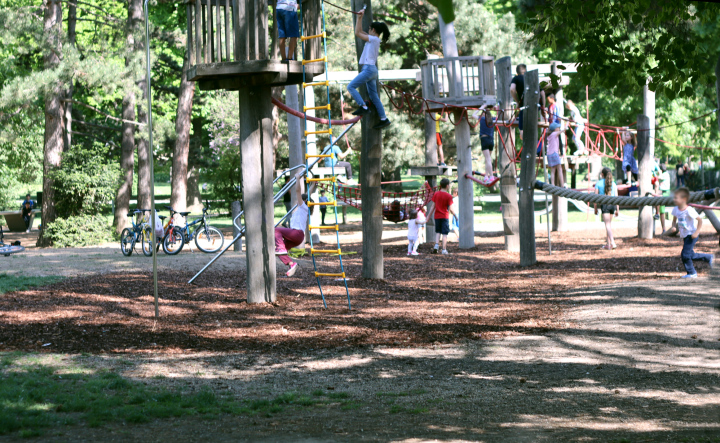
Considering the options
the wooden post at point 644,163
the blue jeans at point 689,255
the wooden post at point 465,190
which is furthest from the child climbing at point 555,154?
the blue jeans at point 689,255

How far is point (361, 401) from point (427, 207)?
618 inches

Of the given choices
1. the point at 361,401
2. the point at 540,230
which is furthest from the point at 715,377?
the point at 540,230

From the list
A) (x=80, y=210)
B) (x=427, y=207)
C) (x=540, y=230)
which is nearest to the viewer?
(x=427, y=207)

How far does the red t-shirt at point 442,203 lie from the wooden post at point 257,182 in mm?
7866

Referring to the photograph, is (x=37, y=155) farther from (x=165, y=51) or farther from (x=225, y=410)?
(x=225, y=410)

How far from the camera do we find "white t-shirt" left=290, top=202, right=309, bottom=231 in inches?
508

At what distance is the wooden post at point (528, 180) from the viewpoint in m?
15.8

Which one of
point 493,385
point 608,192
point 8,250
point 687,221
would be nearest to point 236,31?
point 493,385

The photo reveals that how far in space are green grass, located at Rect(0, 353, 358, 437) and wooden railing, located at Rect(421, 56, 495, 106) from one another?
13320 mm

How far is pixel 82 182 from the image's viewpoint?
→ 22.8 metres

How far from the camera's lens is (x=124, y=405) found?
6047 millimetres

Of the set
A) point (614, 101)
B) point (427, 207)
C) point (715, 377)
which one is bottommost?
point (715, 377)

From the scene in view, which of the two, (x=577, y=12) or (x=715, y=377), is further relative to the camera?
(x=577, y=12)

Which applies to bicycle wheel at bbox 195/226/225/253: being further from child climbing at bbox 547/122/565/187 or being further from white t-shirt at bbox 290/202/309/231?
child climbing at bbox 547/122/565/187
